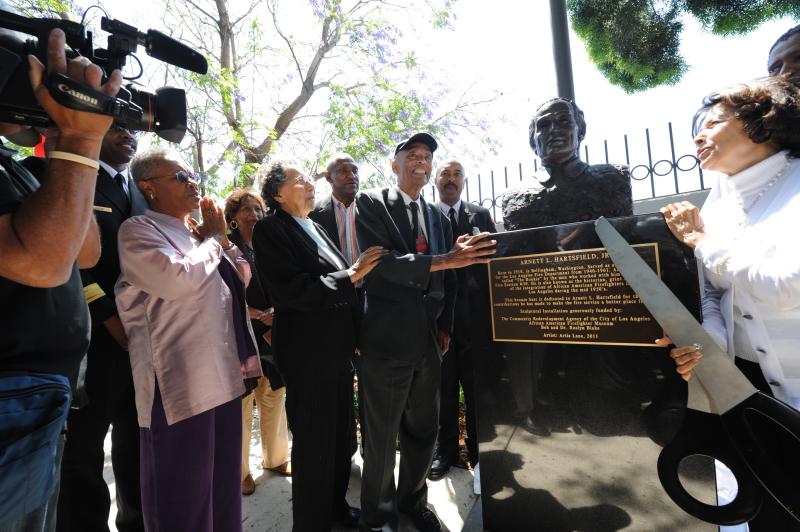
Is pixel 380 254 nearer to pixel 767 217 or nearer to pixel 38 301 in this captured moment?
pixel 38 301

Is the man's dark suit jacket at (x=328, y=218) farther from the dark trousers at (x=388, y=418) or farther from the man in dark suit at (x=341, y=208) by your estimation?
the dark trousers at (x=388, y=418)

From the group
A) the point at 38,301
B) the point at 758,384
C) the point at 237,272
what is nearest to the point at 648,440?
the point at 758,384

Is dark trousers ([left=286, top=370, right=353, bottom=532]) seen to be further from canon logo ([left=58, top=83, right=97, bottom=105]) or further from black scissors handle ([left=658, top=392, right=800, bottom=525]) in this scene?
black scissors handle ([left=658, top=392, right=800, bottom=525])

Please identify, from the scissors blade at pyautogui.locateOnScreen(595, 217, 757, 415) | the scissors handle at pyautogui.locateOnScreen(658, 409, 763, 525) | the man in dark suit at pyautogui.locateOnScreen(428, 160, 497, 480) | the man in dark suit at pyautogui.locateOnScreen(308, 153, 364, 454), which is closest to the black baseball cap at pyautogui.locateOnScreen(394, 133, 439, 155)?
the man in dark suit at pyautogui.locateOnScreen(428, 160, 497, 480)

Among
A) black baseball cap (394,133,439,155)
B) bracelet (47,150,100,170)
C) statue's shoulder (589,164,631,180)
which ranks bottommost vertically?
bracelet (47,150,100,170)

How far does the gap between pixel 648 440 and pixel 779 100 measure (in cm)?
160

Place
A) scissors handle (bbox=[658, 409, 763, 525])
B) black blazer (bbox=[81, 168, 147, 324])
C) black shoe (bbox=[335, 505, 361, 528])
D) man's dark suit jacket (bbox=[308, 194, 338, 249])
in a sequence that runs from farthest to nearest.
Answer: man's dark suit jacket (bbox=[308, 194, 338, 249])
black shoe (bbox=[335, 505, 361, 528])
black blazer (bbox=[81, 168, 147, 324])
scissors handle (bbox=[658, 409, 763, 525])

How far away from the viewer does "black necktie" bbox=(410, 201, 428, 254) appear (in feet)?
8.31

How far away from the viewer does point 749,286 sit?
1479mm

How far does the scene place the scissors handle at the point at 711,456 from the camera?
153 cm

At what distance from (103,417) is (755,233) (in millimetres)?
3092

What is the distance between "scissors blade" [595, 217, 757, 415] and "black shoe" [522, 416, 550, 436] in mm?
760

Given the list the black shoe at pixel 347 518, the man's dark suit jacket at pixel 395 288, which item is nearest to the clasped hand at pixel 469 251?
the man's dark suit jacket at pixel 395 288

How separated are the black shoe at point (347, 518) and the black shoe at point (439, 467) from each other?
75cm
